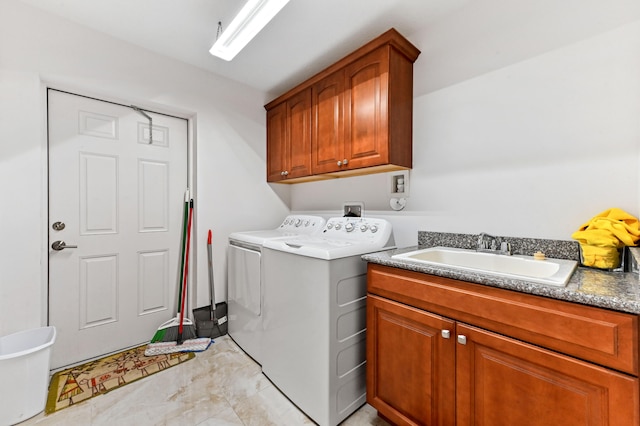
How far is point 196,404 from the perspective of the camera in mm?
1584

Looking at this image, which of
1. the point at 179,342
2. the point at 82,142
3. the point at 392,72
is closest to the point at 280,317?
the point at 179,342

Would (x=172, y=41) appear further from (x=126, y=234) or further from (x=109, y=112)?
(x=126, y=234)

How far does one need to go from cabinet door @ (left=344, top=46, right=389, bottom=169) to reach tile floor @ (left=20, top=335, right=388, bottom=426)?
1.63 metres

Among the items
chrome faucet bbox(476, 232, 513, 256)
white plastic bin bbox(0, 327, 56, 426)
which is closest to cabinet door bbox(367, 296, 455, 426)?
chrome faucet bbox(476, 232, 513, 256)

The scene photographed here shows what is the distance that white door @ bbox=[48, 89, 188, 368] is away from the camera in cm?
192

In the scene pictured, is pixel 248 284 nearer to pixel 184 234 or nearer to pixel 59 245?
pixel 184 234

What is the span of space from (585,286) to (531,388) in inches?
15.8

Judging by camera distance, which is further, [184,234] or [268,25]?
[184,234]

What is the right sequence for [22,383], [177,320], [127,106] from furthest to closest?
1. [177,320]
2. [127,106]
3. [22,383]

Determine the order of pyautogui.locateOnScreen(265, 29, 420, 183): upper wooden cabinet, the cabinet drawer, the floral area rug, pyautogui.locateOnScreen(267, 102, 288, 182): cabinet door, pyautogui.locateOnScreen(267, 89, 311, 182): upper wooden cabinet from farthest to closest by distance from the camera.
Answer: pyautogui.locateOnScreen(267, 102, 288, 182): cabinet door
pyautogui.locateOnScreen(267, 89, 311, 182): upper wooden cabinet
pyautogui.locateOnScreen(265, 29, 420, 183): upper wooden cabinet
the floral area rug
the cabinet drawer

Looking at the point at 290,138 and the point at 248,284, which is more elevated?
the point at 290,138

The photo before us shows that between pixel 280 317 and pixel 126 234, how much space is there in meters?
1.52

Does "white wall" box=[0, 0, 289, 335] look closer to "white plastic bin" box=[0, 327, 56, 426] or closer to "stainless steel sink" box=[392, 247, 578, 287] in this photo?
"white plastic bin" box=[0, 327, 56, 426]

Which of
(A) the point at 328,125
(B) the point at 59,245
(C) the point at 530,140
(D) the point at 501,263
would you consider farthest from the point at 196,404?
(C) the point at 530,140
